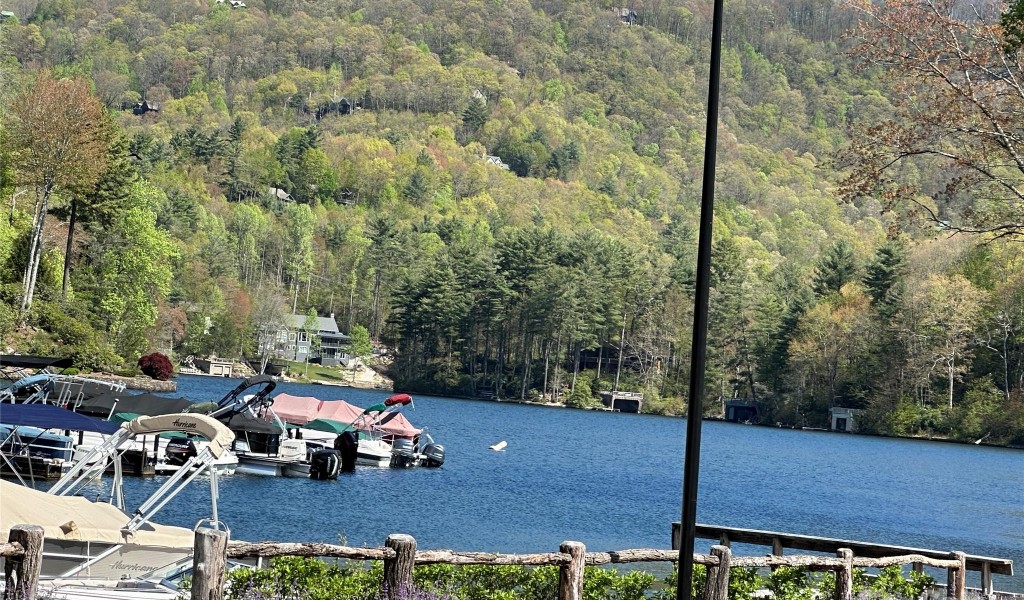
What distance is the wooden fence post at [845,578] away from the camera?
10.7m

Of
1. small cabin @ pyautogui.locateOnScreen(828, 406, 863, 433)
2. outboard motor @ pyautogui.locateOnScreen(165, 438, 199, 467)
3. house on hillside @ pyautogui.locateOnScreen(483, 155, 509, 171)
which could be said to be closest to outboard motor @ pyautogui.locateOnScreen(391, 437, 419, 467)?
outboard motor @ pyautogui.locateOnScreen(165, 438, 199, 467)

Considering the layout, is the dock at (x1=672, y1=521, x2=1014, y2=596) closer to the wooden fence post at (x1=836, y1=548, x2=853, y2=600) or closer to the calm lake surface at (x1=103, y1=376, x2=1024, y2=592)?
the wooden fence post at (x1=836, y1=548, x2=853, y2=600)

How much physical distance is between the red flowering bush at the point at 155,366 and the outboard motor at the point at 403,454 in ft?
104

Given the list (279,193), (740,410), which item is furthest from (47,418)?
(279,193)

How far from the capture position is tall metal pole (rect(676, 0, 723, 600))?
7125 mm

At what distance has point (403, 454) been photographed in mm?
43125

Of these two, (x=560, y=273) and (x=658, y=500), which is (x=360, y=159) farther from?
(x=658, y=500)

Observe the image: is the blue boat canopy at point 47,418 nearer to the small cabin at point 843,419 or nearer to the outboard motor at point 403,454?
the outboard motor at point 403,454

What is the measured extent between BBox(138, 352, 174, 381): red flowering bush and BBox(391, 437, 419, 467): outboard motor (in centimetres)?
3169

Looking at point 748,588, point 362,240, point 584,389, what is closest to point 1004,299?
point 584,389

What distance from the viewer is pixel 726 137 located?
613 feet

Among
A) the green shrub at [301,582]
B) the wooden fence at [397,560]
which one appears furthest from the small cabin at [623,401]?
the green shrub at [301,582]

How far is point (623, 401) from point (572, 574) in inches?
4166

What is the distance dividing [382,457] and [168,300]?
63407 mm
